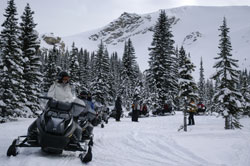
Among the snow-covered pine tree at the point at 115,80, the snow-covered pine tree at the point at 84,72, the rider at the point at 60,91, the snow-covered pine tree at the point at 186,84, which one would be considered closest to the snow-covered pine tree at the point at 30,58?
the snow-covered pine tree at the point at 186,84

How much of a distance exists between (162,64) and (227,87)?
15.9 m

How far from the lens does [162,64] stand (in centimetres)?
3250

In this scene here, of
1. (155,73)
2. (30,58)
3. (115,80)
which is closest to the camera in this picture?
(30,58)

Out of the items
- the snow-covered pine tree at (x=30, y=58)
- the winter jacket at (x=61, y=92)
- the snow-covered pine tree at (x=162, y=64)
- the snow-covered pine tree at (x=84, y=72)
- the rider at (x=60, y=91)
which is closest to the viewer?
the rider at (x=60, y=91)

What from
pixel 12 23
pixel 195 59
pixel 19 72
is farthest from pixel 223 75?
pixel 195 59

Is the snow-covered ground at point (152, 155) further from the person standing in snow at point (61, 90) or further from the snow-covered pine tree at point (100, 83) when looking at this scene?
the snow-covered pine tree at point (100, 83)

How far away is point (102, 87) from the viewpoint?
131 feet

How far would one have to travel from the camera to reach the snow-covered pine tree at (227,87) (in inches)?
656

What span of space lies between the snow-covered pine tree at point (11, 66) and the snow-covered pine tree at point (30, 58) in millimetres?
2470

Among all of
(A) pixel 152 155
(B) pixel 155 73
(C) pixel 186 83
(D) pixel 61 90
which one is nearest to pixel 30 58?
(C) pixel 186 83

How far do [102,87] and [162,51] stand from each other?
1246cm

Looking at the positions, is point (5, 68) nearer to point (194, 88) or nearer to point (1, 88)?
point (1, 88)

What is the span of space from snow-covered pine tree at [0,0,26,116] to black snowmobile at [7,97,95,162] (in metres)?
13.1

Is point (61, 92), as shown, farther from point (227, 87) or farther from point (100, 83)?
point (100, 83)
